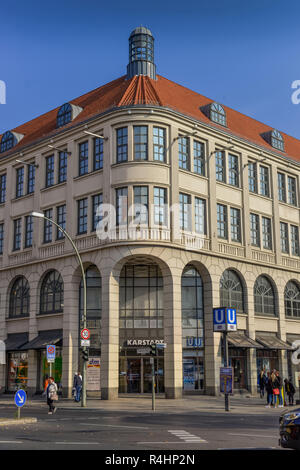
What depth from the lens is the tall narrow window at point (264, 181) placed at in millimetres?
42062

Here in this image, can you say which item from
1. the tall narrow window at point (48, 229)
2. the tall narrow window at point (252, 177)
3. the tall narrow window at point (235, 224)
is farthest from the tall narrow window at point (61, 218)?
the tall narrow window at point (252, 177)

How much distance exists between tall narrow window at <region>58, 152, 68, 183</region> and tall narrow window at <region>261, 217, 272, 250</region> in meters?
14.5

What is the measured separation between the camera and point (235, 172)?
4000 cm

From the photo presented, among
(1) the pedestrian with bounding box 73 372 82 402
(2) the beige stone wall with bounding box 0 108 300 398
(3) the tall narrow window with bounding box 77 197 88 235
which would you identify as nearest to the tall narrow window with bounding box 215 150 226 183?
(2) the beige stone wall with bounding box 0 108 300 398

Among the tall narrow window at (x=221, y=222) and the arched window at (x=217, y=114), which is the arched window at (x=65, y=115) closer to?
the arched window at (x=217, y=114)

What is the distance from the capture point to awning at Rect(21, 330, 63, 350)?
35188mm

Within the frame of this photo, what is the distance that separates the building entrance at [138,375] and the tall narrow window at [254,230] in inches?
447

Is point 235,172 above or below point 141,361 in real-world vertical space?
above

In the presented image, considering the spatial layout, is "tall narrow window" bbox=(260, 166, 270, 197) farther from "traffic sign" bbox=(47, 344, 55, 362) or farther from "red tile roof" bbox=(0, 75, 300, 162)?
"traffic sign" bbox=(47, 344, 55, 362)

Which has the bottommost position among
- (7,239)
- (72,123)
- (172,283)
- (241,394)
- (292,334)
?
(241,394)

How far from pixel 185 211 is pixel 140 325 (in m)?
7.56
